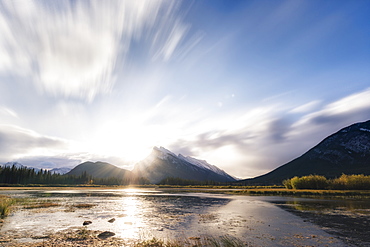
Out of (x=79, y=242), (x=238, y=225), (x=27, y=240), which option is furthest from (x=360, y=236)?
(x=27, y=240)

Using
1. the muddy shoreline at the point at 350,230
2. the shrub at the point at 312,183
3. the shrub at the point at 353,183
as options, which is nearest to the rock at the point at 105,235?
the muddy shoreline at the point at 350,230

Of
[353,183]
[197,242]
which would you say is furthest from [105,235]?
[353,183]

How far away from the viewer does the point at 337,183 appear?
307 ft

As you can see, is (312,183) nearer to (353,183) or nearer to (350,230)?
(353,183)

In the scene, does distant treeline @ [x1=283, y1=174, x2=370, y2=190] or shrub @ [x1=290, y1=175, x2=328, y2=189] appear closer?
distant treeline @ [x1=283, y1=174, x2=370, y2=190]

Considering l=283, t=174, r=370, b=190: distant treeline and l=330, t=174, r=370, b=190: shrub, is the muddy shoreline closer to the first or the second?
l=330, t=174, r=370, b=190: shrub

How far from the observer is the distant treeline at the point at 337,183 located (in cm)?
8888

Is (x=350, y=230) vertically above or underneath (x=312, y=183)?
underneath

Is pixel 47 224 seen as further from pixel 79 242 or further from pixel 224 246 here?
pixel 224 246

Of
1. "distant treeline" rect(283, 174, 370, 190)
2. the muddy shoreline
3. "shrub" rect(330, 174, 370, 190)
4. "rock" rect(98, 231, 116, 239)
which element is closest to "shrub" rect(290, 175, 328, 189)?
"distant treeline" rect(283, 174, 370, 190)

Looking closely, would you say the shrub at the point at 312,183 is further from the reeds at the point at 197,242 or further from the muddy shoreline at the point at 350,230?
the reeds at the point at 197,242

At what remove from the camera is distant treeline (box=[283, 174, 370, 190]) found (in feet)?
292

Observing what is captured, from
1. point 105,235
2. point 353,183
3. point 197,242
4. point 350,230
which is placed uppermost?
point 353,183

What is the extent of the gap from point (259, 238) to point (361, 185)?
9656cm
